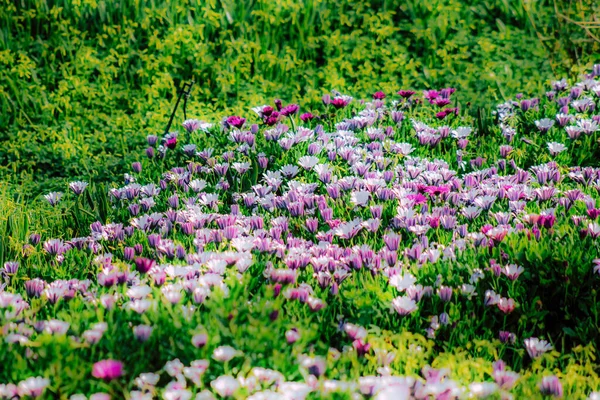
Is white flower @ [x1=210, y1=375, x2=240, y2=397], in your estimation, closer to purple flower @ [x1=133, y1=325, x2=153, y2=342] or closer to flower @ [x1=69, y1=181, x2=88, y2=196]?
purple flower @ [x1=133, y1=325, x2=153, y2=342]

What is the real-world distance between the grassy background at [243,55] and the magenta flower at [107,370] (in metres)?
4.47

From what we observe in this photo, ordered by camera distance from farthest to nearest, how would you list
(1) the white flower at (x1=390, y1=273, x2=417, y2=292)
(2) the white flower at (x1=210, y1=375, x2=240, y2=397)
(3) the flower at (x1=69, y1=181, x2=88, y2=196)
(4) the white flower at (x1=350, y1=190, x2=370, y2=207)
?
(3) the flower at (x1=69, y1=181, x2=88, y2=196) → (4) the white flower at (x1=350, y1=190, x2=370, y2=207) → (1) the white flower at (x1=390, y1=273, x2=417, y2=292) → (2) the white flower at (x1=210, y1=375, x2=240, y2=397)

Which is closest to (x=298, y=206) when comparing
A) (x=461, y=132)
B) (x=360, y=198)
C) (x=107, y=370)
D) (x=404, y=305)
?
(x=360, y=198)

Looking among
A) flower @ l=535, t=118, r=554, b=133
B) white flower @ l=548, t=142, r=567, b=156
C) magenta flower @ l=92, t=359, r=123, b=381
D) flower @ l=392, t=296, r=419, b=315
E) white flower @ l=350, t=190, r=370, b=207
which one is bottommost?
flower @ l=535, t=118, r=554, b=133

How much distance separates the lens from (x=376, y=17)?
309 inches

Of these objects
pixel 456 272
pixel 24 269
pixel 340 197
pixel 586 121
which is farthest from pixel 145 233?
pixel 586 121

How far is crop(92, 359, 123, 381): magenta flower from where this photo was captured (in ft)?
7.41

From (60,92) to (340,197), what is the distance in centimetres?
398

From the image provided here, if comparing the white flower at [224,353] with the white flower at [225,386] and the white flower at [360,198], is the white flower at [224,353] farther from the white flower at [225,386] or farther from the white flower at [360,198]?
the white flower at [360,198]

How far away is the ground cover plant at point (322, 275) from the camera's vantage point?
2.44 metres

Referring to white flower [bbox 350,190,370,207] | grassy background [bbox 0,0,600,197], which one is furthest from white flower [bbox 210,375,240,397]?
grassy background [bbox 0,0,600,197]

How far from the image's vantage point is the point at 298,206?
3.88 meters

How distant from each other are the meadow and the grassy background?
1.2 inches

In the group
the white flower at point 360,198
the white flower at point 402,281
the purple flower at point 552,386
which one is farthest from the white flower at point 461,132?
the purple flower at point 552,386
